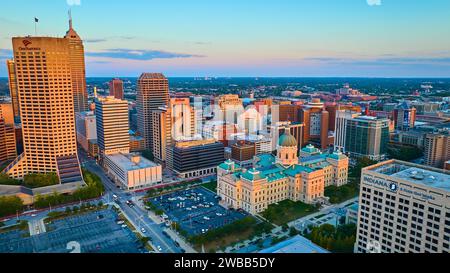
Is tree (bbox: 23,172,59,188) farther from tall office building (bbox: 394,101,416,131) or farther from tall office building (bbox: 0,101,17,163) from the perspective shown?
tall office building (bbox: 394,101,416,131)

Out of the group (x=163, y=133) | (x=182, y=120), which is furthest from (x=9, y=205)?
(x=182, y=120)

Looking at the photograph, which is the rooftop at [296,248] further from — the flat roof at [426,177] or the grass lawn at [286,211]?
the grass lawn at [286,211]

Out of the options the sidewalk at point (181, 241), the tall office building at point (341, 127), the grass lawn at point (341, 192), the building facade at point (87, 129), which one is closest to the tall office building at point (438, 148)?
the tall office building at point (341, 127)

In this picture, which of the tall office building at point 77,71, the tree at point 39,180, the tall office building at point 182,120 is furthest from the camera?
the tall office building at point 77,71

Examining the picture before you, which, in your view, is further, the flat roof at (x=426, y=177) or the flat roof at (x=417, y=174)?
the flat roof at (x=417, y=174)

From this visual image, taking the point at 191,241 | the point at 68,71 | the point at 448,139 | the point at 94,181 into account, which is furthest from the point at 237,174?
the point at 448,139

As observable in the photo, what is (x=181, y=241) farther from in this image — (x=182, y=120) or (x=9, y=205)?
(x=182, y=120)
